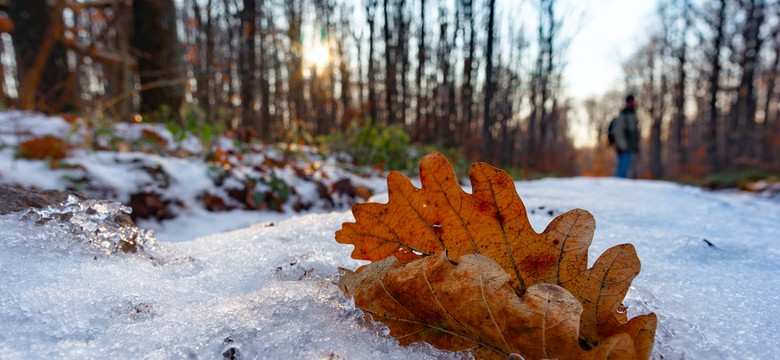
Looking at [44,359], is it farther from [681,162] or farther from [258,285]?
[681,162]

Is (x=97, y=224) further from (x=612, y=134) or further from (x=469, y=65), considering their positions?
(x=469, y=65)

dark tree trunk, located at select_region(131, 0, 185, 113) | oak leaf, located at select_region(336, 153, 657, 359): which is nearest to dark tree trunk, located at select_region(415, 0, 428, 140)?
dark tree trunk, located at select_region(131, 0, 185, 113)

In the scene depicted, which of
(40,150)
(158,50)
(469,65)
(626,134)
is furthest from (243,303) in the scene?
(469,65)

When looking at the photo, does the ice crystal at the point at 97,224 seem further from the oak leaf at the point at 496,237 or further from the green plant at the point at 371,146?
the green plant at the point at 371,146

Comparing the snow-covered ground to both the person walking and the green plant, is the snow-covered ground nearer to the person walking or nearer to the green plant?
the green plant

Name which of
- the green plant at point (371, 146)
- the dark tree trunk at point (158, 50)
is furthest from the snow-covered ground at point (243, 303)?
the dark tree trunk at point (158, 50)
